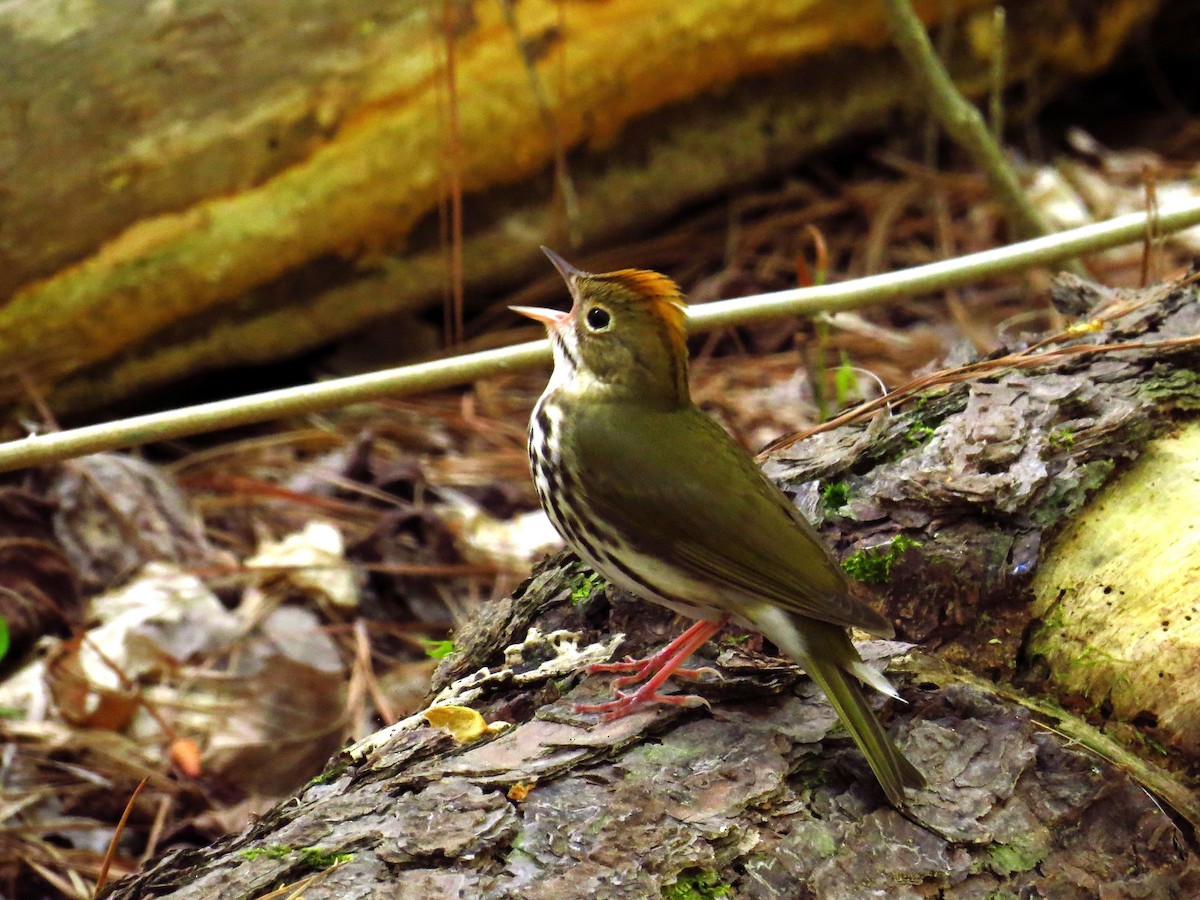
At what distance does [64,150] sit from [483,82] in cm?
150

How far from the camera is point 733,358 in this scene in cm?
518

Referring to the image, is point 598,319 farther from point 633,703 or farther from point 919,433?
point 633,703

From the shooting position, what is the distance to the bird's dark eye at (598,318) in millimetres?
2748

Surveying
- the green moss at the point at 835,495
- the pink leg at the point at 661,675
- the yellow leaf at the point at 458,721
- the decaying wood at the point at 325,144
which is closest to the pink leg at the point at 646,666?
the pink leg at the point at 661,675

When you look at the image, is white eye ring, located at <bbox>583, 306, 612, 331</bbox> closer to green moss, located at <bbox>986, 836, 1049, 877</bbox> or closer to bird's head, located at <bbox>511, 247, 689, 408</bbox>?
bird's head, located at <bbox>511, 247, 689, 408</bbox>

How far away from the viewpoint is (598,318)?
2.77 m

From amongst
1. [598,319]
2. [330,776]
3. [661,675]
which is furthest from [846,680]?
[598,319]

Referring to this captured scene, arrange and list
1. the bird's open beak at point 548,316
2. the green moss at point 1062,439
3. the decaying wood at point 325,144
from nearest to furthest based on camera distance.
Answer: the green moss at point 1062,439 → the bird's open beak at point 548,316 → the decaying wood at point 325,144

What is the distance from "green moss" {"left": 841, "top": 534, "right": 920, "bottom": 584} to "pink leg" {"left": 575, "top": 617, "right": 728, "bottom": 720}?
0.28m

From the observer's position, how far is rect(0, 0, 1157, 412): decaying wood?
4.21m

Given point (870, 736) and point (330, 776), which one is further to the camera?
point (330, 776)

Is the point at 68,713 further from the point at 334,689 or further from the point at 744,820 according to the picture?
the point at 744,820

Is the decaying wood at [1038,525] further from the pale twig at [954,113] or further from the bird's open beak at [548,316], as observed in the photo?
the pale twig at [954,113]

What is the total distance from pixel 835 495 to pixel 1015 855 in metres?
0.85
